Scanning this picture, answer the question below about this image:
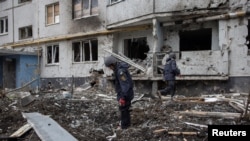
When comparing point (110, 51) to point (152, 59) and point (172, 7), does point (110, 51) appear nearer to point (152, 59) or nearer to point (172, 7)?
point (152, 59)

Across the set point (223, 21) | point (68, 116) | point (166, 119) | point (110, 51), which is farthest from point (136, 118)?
point (110, 51)

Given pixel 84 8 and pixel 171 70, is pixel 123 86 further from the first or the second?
pixel 84 8

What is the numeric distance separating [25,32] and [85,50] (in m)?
6.94

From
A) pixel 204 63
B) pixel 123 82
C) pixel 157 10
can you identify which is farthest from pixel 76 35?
pixel 123 82

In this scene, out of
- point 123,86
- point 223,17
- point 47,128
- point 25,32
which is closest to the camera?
point 123,86

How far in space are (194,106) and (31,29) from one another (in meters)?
16.8

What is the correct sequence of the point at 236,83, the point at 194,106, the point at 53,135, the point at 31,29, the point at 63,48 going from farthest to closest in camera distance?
the point at 31,29 < the point at 63,48 < the point at 236,83 < the point at 194,106 < the point at 53,135

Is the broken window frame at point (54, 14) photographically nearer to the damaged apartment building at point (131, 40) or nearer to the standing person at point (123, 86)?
the damaged apartment building at point (131, 40)

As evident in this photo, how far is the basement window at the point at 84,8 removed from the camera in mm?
17750

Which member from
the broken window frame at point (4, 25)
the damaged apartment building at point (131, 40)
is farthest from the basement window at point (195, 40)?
the broken window frame at point (4, 25)

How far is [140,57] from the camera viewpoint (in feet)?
54.3

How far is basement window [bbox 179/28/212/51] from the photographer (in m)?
15.0

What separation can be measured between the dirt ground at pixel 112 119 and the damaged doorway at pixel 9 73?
11199mm

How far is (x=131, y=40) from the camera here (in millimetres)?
16656
